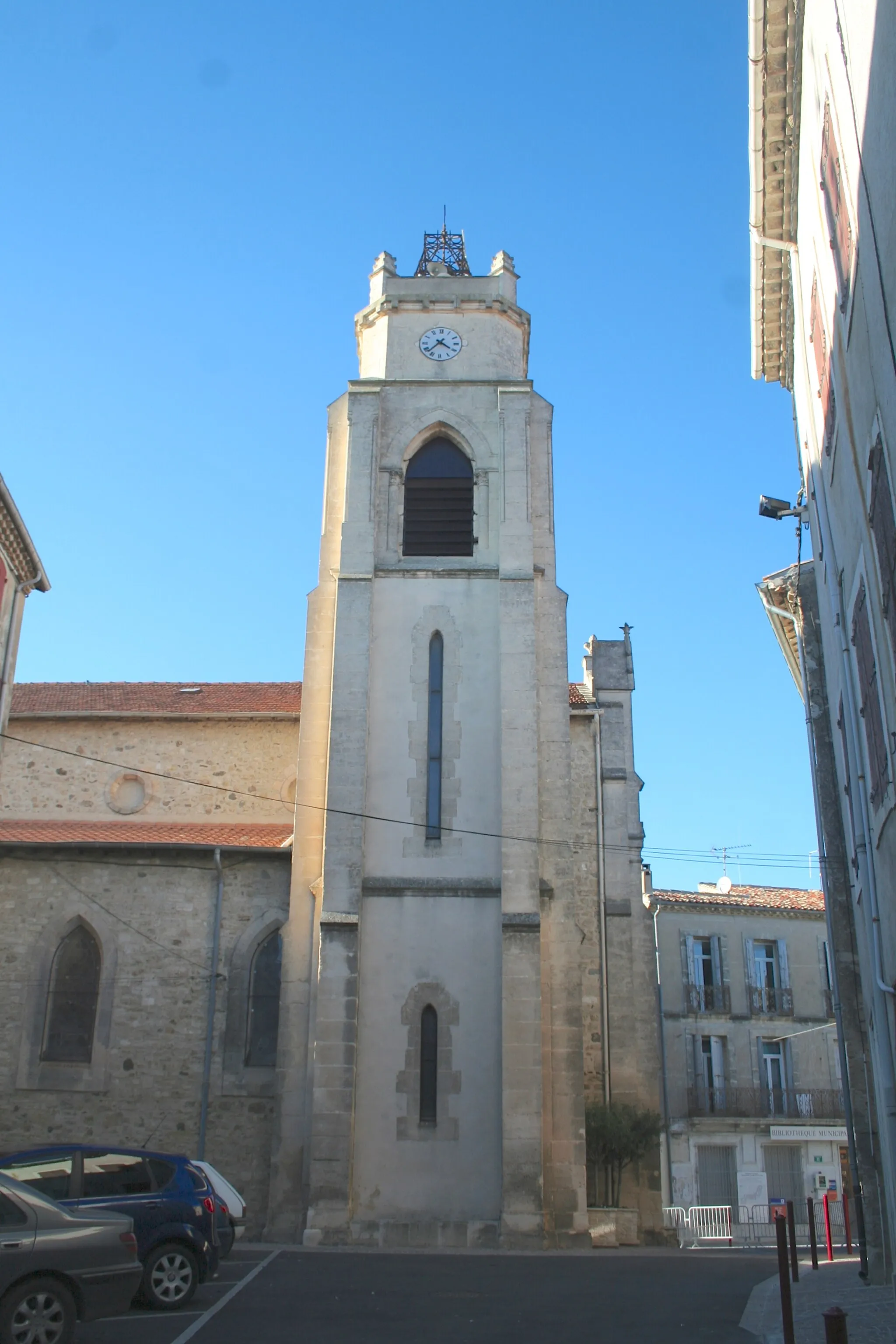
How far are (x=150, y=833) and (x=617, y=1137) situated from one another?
9588 millimetres

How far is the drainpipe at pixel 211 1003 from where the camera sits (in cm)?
1902

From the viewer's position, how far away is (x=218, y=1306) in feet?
35.1

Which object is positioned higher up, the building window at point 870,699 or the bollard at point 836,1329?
the building window at point 870,699

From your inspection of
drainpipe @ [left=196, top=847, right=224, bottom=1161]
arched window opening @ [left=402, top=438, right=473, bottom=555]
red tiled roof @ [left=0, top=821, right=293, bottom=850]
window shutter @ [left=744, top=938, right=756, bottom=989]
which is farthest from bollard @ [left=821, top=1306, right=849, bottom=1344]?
window shutter @ [left=744, top=938, right=756, bottom=989]

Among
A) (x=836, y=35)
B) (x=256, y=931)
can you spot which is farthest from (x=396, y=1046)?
(x=836, y=35)

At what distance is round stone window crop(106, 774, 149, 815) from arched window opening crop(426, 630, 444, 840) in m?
6.97

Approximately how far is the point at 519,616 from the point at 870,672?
9.61 meters

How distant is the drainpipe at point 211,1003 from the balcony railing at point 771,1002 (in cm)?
1789

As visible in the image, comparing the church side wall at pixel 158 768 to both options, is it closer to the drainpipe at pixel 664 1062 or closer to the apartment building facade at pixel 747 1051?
the drainpipe at pixel 664 1062

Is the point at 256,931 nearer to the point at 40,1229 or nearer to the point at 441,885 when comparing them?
the point at 441,885

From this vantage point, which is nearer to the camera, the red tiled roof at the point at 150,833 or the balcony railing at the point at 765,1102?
the red tiled roof at the point at 150,833

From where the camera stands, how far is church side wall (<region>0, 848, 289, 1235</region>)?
62.6ft

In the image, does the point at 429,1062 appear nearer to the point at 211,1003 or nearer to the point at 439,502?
the point at 211,1003

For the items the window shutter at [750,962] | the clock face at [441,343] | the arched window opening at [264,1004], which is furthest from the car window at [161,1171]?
the window shutter at [750,962]
